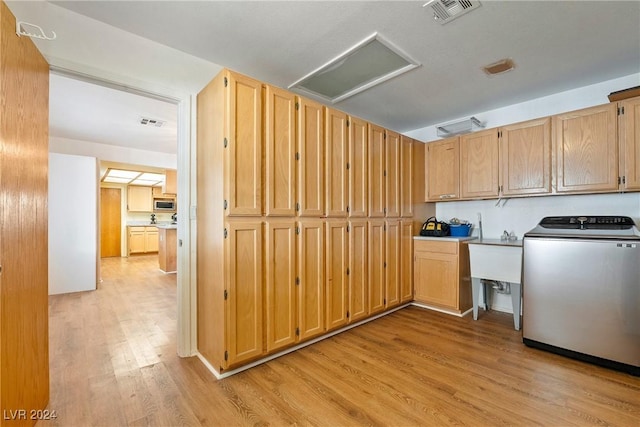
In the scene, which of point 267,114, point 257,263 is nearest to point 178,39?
point 267,114

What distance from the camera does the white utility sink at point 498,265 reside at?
112 inches

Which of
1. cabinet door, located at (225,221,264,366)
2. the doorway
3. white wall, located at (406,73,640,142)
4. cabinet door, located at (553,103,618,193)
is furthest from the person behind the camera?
the doorway

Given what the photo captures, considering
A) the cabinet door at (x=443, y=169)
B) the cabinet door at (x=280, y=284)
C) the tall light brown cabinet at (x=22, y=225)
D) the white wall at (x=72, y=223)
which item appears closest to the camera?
the tall light brown cabinet at (x=22, y=225)

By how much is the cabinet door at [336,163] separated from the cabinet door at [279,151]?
387 mm

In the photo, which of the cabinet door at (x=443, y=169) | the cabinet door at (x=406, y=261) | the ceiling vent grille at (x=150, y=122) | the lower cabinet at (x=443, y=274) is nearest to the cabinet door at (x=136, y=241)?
the ceiling vent grille at (x=150, y=122)

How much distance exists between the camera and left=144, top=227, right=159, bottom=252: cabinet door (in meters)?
8.57

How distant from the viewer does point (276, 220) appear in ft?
7.35

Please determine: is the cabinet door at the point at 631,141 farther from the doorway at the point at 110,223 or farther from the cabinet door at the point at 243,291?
the doorway at the point at 110,223

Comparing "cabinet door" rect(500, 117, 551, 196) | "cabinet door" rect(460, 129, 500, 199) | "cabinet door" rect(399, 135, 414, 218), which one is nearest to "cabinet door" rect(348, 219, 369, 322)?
"cabinet door" rect(399, 135, 414, 218)

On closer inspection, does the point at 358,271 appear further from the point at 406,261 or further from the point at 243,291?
the point at 243,291

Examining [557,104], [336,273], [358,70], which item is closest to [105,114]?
[358,70]

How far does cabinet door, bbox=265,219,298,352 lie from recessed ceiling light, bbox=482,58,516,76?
2276mm

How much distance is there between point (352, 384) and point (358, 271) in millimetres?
1162

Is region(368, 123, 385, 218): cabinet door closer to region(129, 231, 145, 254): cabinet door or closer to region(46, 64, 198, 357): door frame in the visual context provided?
region(46, 64, 198, 357): door frame
